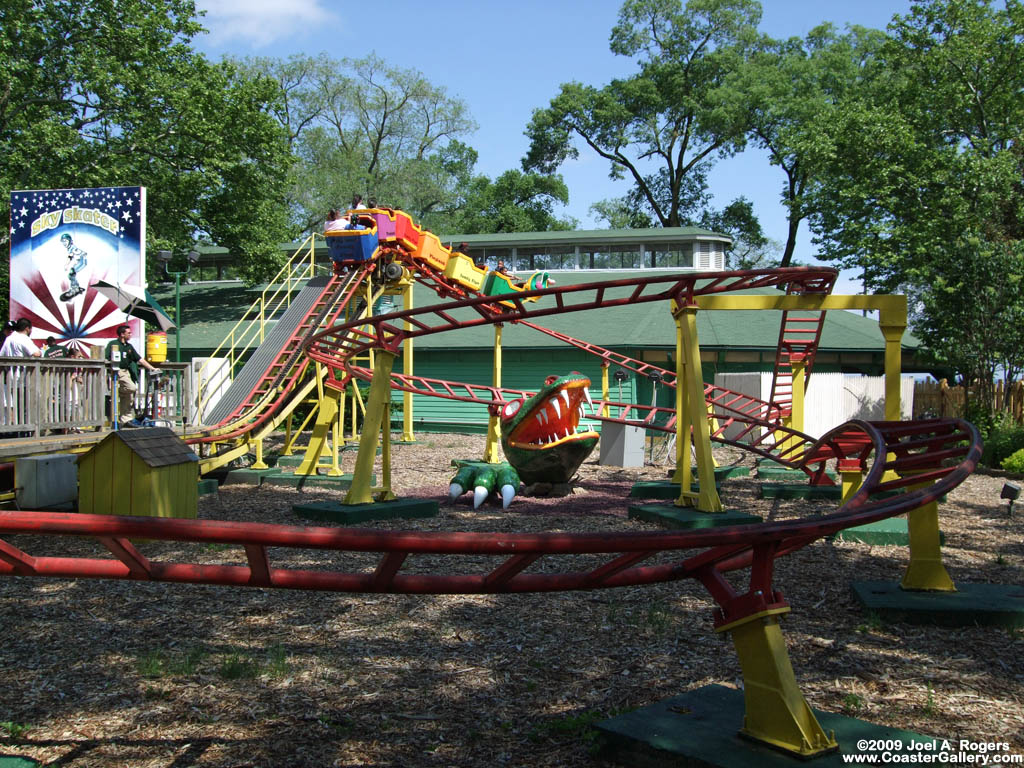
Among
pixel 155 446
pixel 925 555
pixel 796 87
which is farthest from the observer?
pixel 796 87

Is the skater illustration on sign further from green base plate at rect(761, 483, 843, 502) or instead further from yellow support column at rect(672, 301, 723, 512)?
green base plate at rect(761, 483, 843, 502)

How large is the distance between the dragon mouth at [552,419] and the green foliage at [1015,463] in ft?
26.8

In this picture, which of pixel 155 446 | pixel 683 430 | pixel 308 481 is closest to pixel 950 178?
pixel 683 430

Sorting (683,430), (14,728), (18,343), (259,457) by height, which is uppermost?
(18,343)

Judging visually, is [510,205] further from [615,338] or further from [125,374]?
[125,374]

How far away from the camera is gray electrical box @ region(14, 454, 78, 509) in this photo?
27.1 feet

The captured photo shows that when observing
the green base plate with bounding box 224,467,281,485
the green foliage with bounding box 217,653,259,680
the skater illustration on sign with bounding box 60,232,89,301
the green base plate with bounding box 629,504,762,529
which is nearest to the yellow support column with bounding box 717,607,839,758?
the green foliage with bounding box 217,653,259,680

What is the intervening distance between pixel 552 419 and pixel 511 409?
0.92 metres

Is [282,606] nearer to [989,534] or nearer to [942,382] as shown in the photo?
[989,534]

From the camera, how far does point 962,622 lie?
5.21 metres

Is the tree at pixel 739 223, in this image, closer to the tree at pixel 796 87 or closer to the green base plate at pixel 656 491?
the tree at pixel 796 87

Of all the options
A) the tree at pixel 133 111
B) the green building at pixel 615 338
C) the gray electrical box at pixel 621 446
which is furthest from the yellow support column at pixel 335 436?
the tree at pixel 133 111

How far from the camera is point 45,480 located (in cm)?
841

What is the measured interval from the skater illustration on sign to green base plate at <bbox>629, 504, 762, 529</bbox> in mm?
11197
